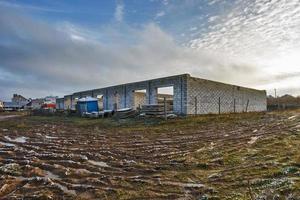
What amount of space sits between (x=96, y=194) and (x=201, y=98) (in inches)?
732

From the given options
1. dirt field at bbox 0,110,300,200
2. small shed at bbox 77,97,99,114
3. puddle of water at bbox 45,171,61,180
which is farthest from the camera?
small shed at bbox 77,97,99,114

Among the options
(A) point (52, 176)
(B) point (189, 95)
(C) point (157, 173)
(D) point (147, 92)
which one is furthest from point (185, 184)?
(D) point (147, 92)

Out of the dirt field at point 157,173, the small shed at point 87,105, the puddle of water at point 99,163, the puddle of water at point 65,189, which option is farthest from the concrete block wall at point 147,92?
the puddle of water at point 65,189

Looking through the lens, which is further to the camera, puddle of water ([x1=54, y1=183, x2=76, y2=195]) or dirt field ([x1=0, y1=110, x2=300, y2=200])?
puddle of water ([x1=54, y1=183, x2=76, y2=195])

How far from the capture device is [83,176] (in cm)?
520

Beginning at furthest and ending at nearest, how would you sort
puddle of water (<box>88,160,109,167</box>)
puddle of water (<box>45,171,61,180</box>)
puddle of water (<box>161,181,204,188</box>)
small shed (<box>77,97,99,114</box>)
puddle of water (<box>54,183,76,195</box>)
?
small shed (<box>77,97,99,114</box>)
puddle of water (<box>88,160,109,167</box>)
puddle of water (<box>45,171,61,180</box>)
puddle of water (<box>161,181,204,188</box>)
puddle of water (<box>54,183,76,195</box>)

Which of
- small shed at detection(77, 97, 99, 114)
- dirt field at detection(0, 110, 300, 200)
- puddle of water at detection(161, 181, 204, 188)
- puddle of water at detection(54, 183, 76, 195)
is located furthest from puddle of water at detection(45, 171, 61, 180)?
small shed at detection(77, 97, 99, 114)

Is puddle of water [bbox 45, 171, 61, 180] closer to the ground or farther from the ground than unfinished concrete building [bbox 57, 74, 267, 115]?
closer to the ground

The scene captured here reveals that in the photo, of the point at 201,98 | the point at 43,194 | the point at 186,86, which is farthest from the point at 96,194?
the point at 201,98

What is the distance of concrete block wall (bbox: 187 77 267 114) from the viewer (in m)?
20.9

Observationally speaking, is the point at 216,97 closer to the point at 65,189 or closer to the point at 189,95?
the point at 189,95

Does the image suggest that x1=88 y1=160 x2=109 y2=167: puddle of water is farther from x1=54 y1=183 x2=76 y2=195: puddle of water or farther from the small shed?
the small shed

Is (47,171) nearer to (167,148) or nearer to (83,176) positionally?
(83,176)

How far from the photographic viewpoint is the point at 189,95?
67.1ft
